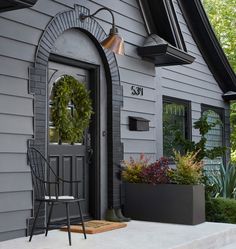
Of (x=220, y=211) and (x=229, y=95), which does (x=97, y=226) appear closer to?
(x=220, y=211)

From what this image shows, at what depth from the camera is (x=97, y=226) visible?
581 cm

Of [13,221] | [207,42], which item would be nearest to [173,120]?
[207,42]

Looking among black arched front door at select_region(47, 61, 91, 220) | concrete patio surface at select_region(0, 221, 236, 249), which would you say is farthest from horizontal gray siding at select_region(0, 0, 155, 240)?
black arched front door at select_region(47, 61, 91, 220)

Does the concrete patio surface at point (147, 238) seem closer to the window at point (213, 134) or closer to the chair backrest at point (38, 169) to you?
the chair backrest at point (38, 169)

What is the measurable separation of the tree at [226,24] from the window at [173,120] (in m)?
6.97

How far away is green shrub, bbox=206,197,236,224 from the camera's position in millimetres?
7294

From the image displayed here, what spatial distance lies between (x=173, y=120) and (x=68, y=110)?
3.32 meters

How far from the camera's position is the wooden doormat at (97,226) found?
558 centimetres

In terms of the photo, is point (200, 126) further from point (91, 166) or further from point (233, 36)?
point (233, 36)

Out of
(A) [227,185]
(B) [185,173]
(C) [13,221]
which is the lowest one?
(C) [13,221]

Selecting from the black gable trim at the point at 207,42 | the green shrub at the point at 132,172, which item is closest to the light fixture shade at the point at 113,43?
the green shrub at the point at 132,172

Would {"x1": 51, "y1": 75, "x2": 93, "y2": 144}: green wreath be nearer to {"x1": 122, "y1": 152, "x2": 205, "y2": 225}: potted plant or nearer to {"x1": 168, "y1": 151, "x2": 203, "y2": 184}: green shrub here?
{"x1": 122, "y1": 152, "x2": 205, "y2": 225}: potted plant

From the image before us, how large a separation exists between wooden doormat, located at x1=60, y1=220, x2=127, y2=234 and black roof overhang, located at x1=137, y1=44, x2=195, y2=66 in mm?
2574

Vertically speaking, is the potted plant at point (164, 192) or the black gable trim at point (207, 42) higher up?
the black gable trim at point (207, 42)
